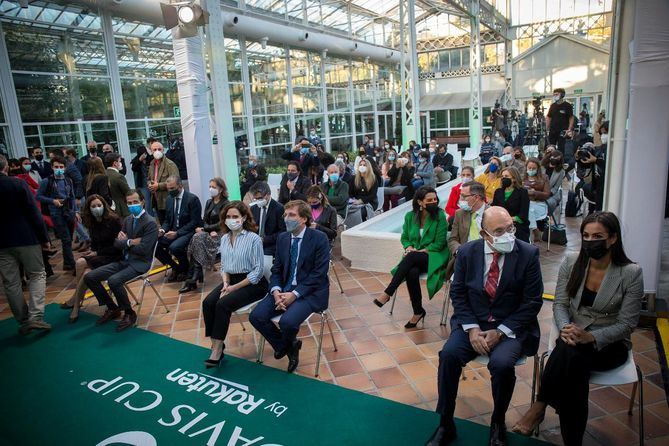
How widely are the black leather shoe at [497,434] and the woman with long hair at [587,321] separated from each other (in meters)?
0.19

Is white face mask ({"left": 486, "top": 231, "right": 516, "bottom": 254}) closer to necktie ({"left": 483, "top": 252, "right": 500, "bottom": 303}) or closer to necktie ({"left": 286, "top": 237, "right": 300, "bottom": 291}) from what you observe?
necktie ({"left": 483, "top": 252, "right": 500, "bottom": 303})

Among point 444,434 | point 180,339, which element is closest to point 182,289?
point 180,339

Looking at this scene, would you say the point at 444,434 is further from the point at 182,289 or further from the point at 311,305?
the point at 182,289

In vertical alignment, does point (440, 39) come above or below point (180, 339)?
above

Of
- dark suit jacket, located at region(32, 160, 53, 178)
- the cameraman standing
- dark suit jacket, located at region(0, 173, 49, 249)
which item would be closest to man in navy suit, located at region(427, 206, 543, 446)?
dark suit jacket, located at region(0, 173, 49, 249)

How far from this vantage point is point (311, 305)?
3.78m

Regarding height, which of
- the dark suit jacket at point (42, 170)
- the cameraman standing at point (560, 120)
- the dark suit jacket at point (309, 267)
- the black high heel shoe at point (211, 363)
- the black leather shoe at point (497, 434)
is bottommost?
the black high heel shoe at point (211, 363)

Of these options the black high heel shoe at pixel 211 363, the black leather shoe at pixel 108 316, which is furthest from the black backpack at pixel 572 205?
the black leather shoe at pixel 108 316

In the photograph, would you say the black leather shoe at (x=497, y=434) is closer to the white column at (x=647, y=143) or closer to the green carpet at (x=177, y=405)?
Result: the green carpet at (x=177, y=405)

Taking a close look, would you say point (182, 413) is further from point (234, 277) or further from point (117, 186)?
point (117, 186)

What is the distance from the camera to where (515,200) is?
538cm

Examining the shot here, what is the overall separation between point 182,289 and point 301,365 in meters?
2.56

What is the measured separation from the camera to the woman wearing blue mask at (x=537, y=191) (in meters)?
6.53

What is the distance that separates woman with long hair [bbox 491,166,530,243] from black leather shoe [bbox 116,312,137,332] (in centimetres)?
426
